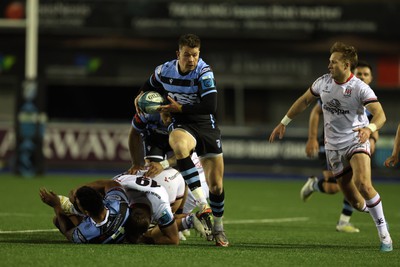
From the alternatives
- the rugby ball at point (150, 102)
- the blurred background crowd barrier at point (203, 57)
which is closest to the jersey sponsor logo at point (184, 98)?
the rugby ball at point (150, 102)

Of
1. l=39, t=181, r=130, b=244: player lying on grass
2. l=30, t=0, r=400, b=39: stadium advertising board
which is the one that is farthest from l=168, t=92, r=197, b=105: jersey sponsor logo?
l=30, t=0, r=400, b=39: stadium advertising board

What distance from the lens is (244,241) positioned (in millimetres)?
10289

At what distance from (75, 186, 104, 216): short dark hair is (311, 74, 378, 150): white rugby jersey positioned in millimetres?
2635

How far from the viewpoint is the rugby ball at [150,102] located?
32.7ft

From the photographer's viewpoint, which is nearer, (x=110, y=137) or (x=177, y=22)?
(x=110, y=137)

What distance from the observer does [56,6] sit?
25406 mm

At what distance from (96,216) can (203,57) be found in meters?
18.3

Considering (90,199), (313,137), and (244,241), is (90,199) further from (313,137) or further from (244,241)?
(313,137)

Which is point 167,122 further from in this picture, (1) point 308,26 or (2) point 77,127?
(1) point 308,26

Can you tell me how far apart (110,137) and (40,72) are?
3.97 m

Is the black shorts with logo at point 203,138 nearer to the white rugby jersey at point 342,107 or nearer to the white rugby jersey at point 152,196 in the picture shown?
the white rugby jersey at point 152,196

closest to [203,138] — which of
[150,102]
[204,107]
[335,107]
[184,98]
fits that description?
[204,107]

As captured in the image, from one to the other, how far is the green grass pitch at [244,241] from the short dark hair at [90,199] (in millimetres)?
357

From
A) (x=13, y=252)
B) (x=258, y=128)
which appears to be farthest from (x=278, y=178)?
(x=13, y=252)
